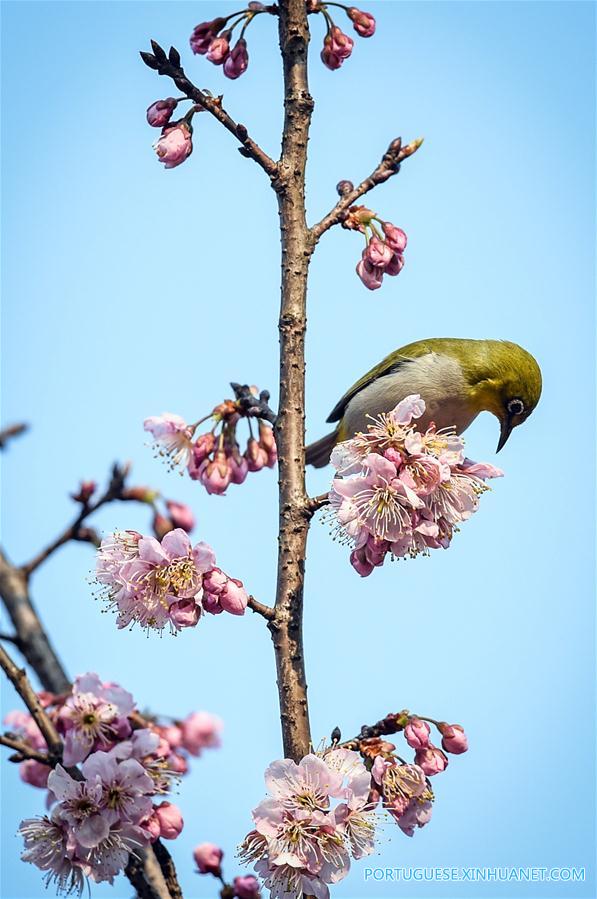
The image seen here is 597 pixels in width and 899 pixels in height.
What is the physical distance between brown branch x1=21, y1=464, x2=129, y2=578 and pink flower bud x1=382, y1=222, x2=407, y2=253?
1.47 m

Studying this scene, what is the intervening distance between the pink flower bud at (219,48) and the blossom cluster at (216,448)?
143 cm

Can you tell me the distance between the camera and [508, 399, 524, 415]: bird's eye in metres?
5.21

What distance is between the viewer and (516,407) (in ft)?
17.2

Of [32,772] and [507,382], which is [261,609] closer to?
[32,772]

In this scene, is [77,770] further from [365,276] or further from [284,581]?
[365,276]

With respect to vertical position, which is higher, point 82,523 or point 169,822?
point 82,523

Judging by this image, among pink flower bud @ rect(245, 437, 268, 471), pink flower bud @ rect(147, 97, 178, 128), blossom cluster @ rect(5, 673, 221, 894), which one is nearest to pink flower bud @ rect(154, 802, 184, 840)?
blossom cluster @ rect(5, 673, 221, 894)

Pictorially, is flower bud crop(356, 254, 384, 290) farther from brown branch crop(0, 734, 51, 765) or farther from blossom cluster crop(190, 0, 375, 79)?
brown branch crop(0, 734, 51, 765)

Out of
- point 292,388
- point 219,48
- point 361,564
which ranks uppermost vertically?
point 219,48

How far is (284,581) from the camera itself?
2.98 m

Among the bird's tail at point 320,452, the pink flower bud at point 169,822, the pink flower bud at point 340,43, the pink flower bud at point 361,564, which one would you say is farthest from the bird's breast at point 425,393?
the pink flower bud at point 169,822

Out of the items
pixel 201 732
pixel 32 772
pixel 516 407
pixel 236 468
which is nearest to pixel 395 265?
pixel 236 468

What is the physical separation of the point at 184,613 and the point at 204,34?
2485mm

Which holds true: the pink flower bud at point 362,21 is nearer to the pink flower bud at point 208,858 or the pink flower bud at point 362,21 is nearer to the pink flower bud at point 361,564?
the pink flower bud at point 361,564
